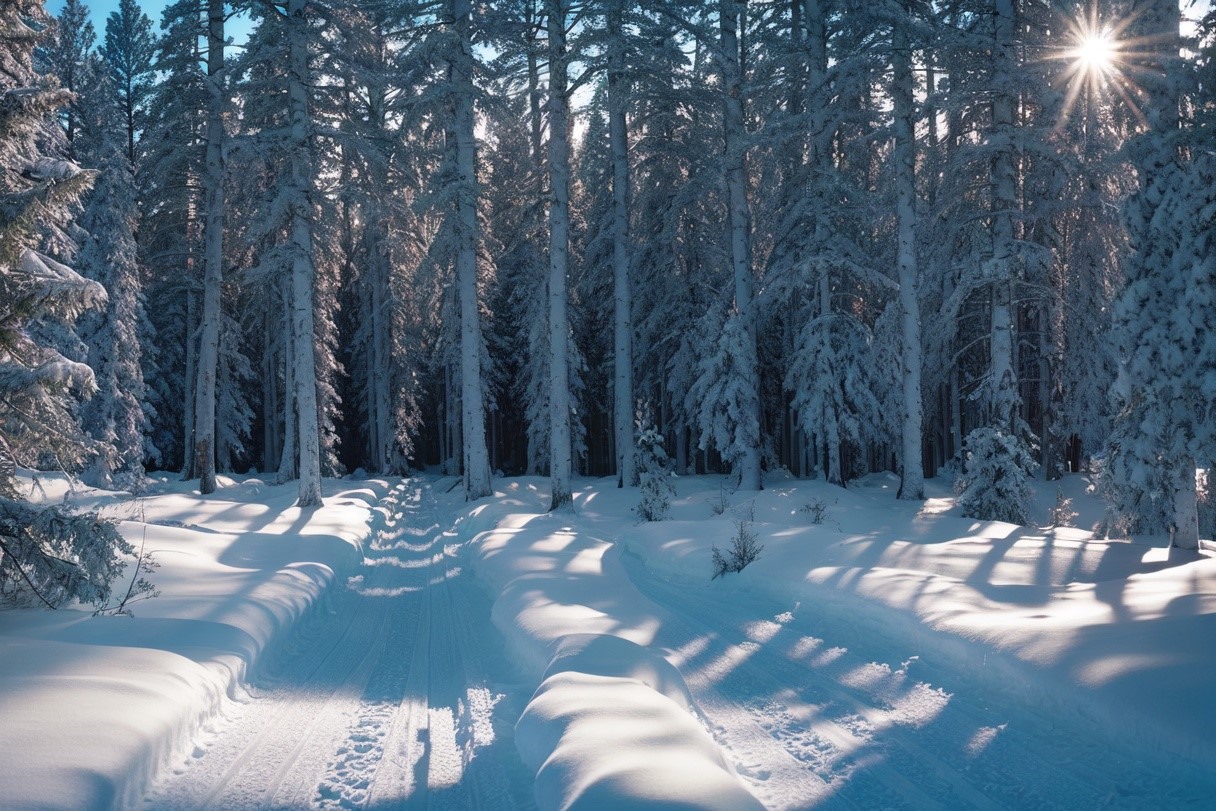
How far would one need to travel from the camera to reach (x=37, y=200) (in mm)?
5918

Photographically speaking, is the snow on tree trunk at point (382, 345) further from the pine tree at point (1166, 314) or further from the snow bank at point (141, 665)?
the pine tree at point (1166, 314)

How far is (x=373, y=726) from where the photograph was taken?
15.3 feet

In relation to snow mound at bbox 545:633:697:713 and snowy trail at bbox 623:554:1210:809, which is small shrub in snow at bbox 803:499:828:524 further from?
snow mound at bbox 545:633:697:713

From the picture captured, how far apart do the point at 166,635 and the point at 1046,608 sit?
763cm

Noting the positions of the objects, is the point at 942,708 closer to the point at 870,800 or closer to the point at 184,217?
the point at 870,800

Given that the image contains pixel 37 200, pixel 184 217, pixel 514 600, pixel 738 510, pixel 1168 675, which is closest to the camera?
pixel 1168 675

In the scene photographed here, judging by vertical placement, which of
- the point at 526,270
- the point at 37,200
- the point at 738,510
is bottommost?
the point at 738,510

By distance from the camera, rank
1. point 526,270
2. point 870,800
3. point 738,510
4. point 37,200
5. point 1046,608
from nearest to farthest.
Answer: point 870,800 < point 37,200 < point 1046,608 < point 738,510 < point 526,270

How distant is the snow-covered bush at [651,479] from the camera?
54.4ft

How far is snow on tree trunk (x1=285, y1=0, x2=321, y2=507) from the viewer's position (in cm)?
1694

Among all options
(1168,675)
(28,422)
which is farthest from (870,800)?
(28,422)

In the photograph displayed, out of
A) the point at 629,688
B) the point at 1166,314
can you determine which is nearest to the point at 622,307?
the point at 1166,314

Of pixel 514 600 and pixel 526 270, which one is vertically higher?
pixel 526 270

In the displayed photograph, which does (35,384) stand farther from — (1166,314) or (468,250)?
(468,250)
